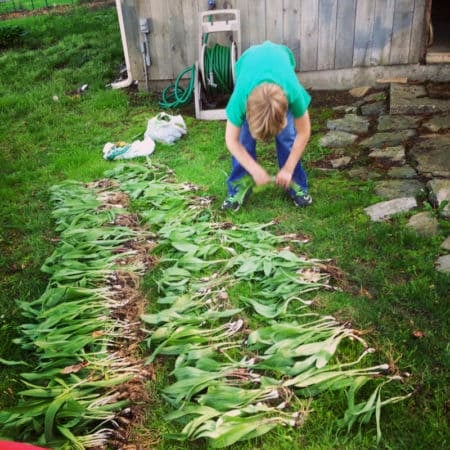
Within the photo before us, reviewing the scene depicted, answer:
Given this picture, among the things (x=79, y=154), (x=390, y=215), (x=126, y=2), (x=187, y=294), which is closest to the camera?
(x=187, y=294)

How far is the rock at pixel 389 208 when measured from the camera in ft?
12.3

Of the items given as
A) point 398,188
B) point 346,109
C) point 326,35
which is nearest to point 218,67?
point 326,35

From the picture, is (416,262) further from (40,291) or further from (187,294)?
(40,291)

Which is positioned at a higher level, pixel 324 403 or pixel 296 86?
pixel 296 86

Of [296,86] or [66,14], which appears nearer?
[296,86]

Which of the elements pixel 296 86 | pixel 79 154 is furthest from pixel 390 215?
pixel 79 154

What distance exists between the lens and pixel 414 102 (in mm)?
5547

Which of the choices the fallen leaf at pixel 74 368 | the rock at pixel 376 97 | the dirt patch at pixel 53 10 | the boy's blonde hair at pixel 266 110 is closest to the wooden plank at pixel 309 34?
the rock at pixel 376 97

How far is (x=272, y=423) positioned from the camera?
2.22m

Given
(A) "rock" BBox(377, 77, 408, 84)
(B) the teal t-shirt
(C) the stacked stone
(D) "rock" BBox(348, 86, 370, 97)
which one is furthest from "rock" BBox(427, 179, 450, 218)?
(A) "rock" BBox(377, 77, 408, 84)

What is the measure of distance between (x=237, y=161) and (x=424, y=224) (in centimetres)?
144

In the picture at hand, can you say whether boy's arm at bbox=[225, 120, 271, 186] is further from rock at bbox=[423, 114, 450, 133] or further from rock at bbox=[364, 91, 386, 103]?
rock at bbox=[364, 91, 386, 103]

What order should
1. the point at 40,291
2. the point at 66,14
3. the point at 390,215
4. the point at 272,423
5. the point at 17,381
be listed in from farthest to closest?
the point at 66,14 < the point at 390,215 < the point at 40,291 < the point at 17,381 < the point at 272,423

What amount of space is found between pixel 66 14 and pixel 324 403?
11529 millimetres
